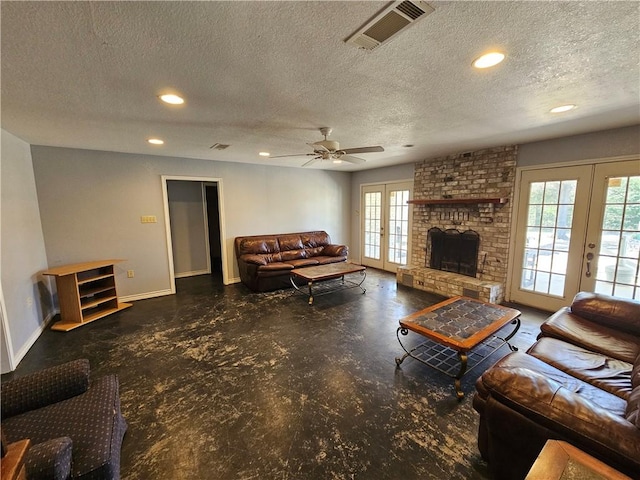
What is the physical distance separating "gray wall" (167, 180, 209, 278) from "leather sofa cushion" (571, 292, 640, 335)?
637cm

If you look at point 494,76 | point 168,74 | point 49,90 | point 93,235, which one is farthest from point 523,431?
point 93,235

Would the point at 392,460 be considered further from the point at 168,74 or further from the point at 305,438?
the point at 168,74

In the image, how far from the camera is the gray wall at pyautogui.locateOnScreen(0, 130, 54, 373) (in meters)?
2.63

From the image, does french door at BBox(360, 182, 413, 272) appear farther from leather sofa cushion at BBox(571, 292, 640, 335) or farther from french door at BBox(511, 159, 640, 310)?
leather sofa cushion at BBox(571, 292, 640, 335)

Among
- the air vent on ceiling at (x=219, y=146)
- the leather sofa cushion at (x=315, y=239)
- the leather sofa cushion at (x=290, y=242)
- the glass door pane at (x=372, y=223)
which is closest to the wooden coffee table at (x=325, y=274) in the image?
the leather sofa cushion at (x=290, y=242)

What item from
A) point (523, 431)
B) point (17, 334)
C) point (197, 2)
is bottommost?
point (17, 334)

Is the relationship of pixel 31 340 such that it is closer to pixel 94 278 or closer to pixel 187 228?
pixel 94 278

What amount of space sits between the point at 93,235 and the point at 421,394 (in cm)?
485

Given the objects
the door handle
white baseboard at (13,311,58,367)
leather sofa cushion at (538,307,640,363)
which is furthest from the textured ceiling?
white baseboard at (13,311,58,367)

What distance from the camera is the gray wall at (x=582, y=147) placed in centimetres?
298

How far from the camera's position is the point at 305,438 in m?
1.76

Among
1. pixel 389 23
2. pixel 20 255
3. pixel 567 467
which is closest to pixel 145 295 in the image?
pixel 20 255

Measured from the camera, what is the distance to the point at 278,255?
534cm

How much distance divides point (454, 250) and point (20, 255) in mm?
6043
